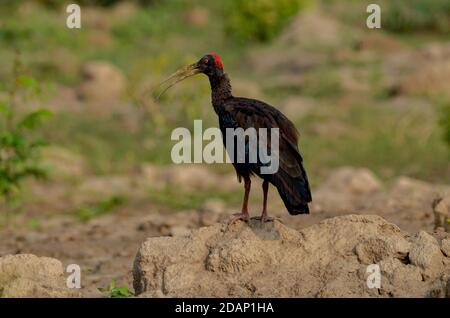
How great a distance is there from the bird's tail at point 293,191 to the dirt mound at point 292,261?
1.08 ft

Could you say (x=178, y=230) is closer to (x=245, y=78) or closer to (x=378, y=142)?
(x=378, y=142)

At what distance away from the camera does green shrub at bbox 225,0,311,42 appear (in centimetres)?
2592

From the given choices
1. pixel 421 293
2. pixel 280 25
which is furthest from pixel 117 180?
pixel 280 25

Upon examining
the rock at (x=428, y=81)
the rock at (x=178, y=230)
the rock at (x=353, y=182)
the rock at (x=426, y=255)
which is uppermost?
the rock at (x=428, y=81)

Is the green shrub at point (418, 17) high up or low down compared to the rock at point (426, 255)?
up

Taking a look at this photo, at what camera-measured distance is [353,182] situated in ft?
46.9

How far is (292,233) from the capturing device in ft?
22.6

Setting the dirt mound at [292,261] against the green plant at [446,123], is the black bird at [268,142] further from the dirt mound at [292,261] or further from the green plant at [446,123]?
the green plant at [446,123]

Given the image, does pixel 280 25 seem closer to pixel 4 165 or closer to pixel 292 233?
pixel 4 165

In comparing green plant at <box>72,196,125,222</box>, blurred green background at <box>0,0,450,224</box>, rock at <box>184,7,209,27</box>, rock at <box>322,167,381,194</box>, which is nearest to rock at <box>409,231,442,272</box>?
blurred green background at <box>0,0,450,224</box>

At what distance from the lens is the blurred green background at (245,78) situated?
1627 centimetres

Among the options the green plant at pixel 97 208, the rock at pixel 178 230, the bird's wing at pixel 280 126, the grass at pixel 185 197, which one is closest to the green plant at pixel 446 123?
the grass at pixel 185 197

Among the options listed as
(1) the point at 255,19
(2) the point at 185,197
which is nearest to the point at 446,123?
(2) the point at 185,197
